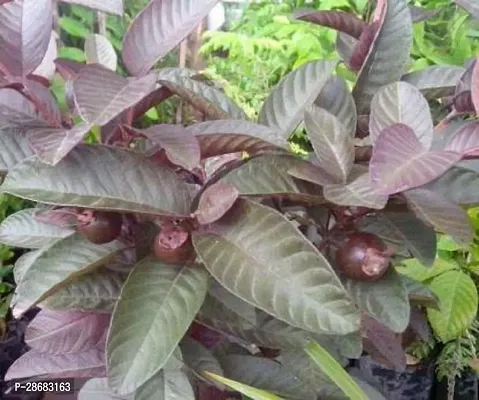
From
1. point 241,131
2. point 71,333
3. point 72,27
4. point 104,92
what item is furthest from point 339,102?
point 72,27

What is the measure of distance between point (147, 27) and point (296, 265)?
262 mm

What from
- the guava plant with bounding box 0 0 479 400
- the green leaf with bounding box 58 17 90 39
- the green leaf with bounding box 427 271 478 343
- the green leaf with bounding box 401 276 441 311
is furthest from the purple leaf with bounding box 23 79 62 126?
the green leaf with bounding box 58 17 90 39

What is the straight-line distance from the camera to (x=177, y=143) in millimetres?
572

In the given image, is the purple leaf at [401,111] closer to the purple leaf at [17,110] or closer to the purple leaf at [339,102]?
the purple leaf at [339,102]

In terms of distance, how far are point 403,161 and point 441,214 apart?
78 millimetres

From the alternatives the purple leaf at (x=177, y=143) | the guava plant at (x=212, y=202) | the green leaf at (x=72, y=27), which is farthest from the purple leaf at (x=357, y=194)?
the green leaf at (x=72, y=27)

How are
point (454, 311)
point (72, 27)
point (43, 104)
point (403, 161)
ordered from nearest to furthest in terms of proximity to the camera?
1. point (403, 161)
2. point (43, 104)
3. point (454, 311)
4. point (72, 27)

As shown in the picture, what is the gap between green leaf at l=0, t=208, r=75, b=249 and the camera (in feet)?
2.37

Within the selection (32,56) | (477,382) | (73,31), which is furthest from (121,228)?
(73,31)

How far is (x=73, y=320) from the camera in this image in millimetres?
729

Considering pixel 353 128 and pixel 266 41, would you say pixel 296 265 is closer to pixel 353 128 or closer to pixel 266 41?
pixel 353 128

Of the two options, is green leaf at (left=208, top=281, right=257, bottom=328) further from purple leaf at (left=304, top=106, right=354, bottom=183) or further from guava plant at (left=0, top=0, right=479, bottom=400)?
purple leaf at (left=304, top=106, right=354, bottom=183)

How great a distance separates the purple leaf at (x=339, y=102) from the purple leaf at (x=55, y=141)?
250 mm

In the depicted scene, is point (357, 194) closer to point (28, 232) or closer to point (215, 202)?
point (215, 202)
